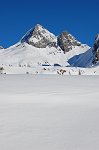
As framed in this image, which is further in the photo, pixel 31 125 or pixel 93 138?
pixel 31 125

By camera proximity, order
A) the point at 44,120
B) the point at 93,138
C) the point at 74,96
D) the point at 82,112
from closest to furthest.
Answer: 1. the point at 93,138
2. the point at 44,120
3. the point at 82,112
4. the point at 74,96

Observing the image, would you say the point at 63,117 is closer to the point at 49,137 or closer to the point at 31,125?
the point at 31,125

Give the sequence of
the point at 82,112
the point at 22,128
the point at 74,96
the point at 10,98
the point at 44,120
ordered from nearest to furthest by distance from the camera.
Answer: the point at 22,128, the point at 44,120, the point at 82,112, the point at 10,98, the point at 74,96

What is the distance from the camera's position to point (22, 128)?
5.60 meters

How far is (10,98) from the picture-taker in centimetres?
859

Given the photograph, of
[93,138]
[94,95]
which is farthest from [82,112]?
[94,95]

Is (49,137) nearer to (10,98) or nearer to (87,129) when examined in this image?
(87,129)

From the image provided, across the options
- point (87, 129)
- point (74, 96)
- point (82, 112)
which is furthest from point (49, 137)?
point (74, 96)

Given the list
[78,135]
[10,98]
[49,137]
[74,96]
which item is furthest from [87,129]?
[74,96]

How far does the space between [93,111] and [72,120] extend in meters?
1.11

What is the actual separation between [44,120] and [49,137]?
1.13 metres

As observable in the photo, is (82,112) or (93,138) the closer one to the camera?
(93,138)

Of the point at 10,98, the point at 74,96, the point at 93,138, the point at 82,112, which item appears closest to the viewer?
the point at 93,138

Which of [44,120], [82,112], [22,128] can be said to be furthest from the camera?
[82,112]
